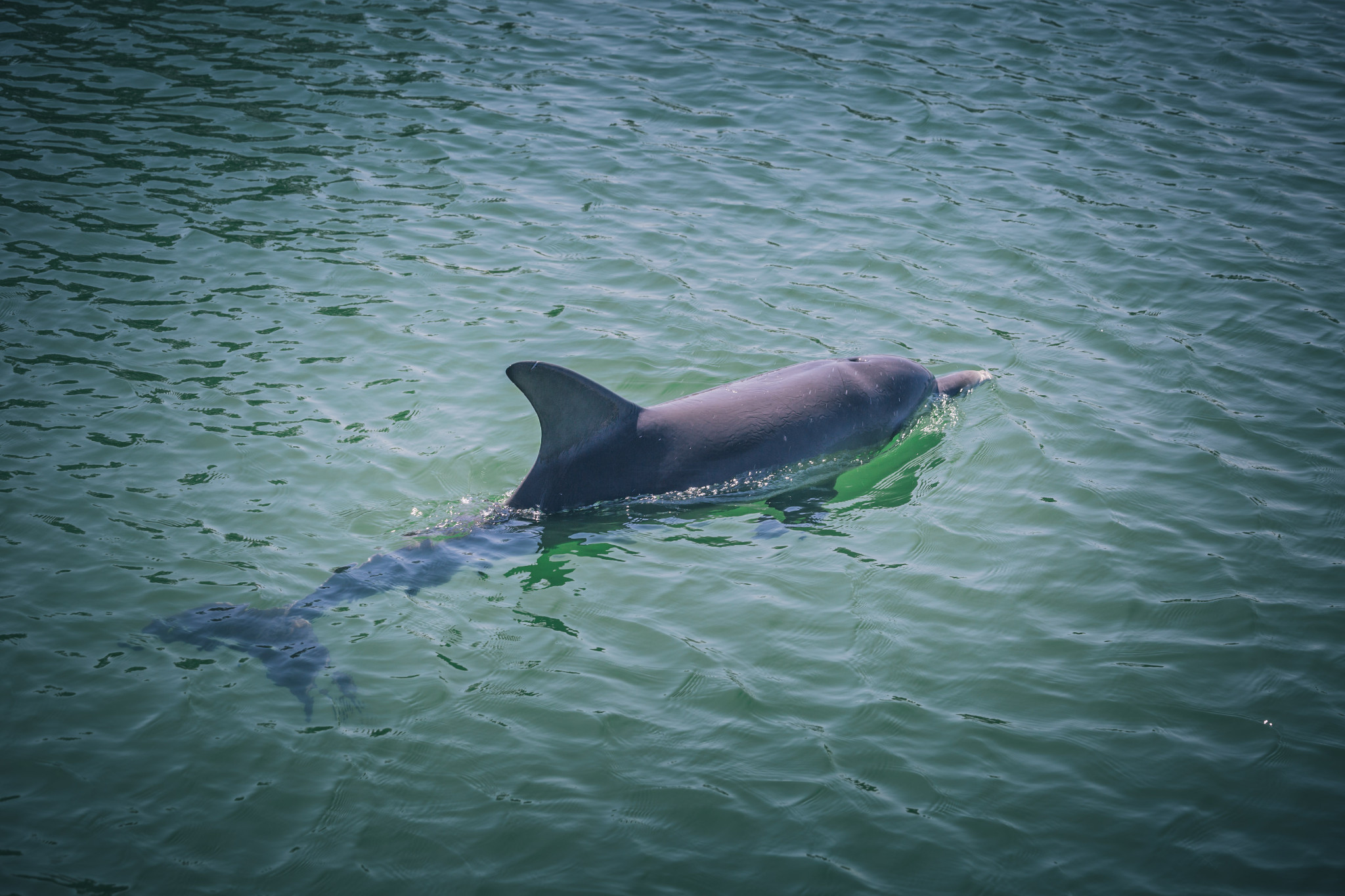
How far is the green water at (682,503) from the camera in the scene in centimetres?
522

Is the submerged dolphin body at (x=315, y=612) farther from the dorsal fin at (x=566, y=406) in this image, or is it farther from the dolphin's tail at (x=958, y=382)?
the dolphin's tail at (x=958, y=382)

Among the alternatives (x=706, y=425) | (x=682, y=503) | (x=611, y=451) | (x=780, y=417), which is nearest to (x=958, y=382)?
(x=780, y=417)

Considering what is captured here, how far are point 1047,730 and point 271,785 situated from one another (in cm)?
476

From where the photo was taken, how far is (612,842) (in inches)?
199

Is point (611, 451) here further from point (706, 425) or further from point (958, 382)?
point (958, 382)

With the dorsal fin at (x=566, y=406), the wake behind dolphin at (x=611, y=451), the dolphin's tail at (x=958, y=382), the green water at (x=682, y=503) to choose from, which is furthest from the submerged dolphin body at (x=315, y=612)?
the dolphin's tail at (x=958, y=382)

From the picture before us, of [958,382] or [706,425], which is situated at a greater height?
[958,382]

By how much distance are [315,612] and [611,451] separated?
259 cm

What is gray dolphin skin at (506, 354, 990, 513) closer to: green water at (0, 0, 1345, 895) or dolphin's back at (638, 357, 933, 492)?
dolphin's back at (638, 357, 933, 492)

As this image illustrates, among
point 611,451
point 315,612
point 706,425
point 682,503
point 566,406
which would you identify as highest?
point 566,406

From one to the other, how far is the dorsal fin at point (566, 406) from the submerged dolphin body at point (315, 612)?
0.77 metres

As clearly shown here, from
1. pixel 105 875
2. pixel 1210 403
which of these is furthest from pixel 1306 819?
pixel 105 875

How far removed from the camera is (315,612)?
655 cm

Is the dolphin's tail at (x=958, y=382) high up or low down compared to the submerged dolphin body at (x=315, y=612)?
up
